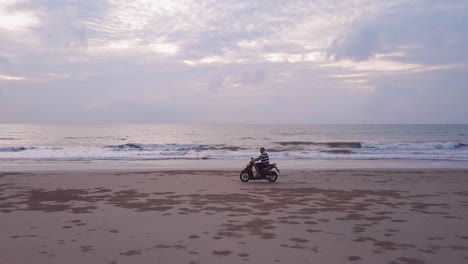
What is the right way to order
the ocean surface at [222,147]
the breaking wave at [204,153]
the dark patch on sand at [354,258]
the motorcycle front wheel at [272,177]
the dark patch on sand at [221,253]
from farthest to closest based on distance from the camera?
the ocean surface at [222,147] → the breaking wave at [204,153] → the motorcycle front wheel at [272,177] → the dark patch on sand at [221,253] → the dark patch on sand at [354,258]

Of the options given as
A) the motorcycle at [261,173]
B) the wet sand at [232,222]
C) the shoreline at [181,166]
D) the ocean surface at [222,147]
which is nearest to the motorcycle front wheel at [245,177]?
the motorcycle at [261,173]

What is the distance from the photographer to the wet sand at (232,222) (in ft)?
19.0

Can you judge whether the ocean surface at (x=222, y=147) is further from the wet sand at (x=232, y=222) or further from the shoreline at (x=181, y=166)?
the wet sand at (x=232, y=222)

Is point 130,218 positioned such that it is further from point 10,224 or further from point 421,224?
point 421,224

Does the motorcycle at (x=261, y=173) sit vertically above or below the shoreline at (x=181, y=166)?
above

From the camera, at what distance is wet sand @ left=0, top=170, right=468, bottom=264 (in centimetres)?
580

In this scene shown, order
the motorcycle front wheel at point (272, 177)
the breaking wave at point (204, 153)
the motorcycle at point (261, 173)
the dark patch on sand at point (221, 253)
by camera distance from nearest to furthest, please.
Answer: the dark patch on sand at point (221, 253)
the motorcycle at point (261, 173)
the motorcycle front wheel at point (272, 177)
the breaking wave at point (204, 153)

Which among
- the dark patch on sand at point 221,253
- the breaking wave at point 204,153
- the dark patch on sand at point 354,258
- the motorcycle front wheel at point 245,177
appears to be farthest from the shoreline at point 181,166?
A: the dark patch on sand at point 354,258

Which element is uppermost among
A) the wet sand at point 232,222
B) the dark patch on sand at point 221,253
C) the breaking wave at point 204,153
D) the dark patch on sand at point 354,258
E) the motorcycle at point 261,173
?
the motorcycle at point 261,173

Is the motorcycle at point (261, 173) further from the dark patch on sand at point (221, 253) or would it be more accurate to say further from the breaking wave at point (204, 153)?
the breaking wave at point (204, 153)

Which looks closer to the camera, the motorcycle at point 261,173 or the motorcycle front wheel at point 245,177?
the motorcycle at point 261,173

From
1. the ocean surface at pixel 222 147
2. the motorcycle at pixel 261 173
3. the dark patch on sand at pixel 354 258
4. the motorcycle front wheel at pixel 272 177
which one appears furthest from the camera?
the ocean surface at pixel 222 147

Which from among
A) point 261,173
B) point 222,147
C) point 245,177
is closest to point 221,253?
point 261,173

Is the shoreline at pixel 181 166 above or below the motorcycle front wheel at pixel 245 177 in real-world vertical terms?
below
